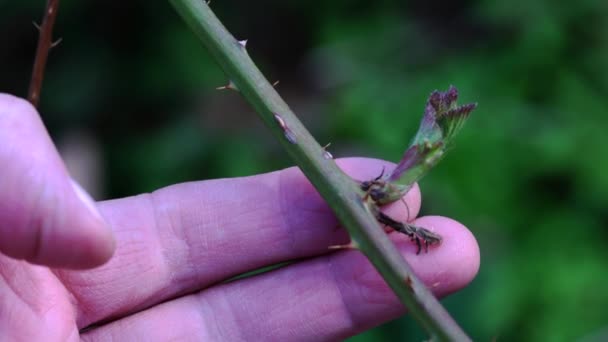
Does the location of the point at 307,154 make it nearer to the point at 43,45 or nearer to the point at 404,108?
the point at 43,45

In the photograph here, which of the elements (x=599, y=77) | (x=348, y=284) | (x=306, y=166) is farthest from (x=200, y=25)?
(x=599, y=77)

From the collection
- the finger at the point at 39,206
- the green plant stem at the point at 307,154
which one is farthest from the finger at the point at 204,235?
the finger at the point at 39,206

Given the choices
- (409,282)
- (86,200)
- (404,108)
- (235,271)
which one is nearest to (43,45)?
(86,200)

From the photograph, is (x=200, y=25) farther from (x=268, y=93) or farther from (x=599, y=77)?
(x=599, y=77)

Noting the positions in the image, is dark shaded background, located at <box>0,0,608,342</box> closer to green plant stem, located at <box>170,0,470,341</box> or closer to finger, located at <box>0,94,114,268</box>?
green plant stem, located at <box>170,0,470,341</box>

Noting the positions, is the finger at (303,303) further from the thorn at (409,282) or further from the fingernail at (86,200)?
the fingernail at (86,200)

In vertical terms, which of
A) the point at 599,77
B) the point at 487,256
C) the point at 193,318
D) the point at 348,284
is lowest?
the point at 487,256

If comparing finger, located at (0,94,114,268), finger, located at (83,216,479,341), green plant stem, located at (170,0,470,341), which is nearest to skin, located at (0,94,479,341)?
finger, located at (83,216,479,341)

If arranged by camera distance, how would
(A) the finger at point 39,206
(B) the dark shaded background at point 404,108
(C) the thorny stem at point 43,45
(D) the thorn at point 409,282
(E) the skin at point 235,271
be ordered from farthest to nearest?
(B) the dark shaded background at point 404,108
(E) the skin at point 235,271
(C) the thorny stem at point 43,45
(D) the thorn at point 409,282
(A) the finger at point 39,206
